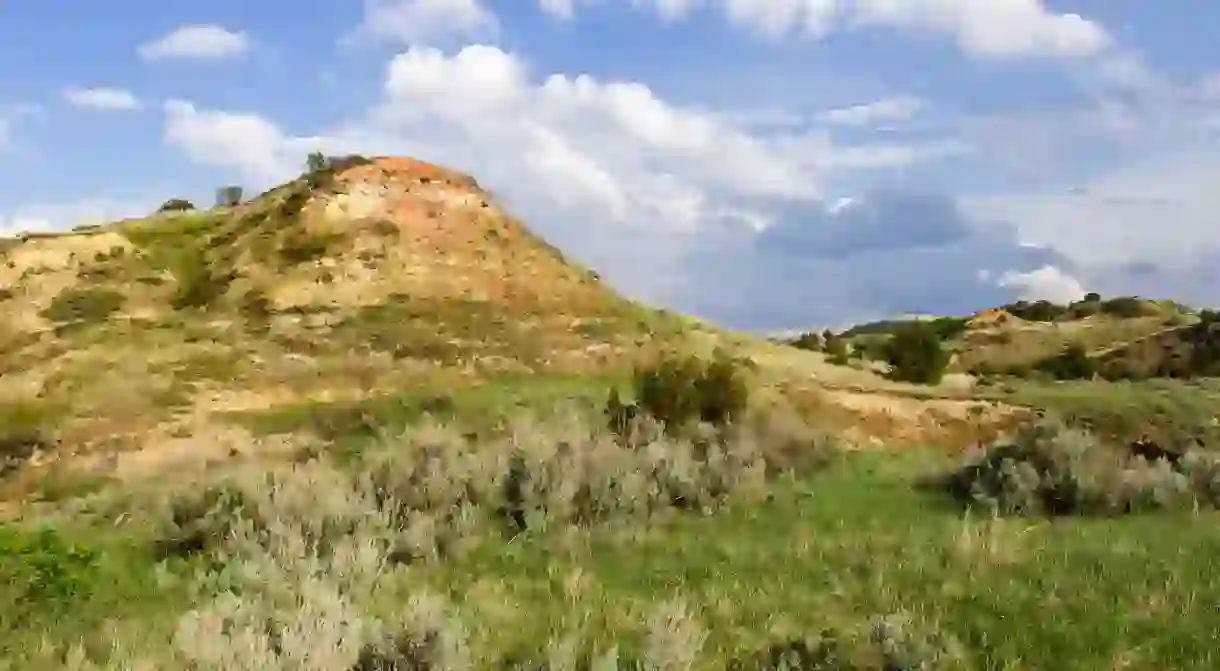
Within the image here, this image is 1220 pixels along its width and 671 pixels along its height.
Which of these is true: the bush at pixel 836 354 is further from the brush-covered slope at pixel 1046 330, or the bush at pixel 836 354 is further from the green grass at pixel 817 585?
the green grass at pixel 817 585

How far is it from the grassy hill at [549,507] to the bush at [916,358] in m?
4.13

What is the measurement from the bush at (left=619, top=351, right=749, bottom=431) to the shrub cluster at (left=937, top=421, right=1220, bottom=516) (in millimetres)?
6161

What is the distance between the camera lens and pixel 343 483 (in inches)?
507

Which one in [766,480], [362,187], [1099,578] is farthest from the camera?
[362,187]

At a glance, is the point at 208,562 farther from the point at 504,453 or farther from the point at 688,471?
the point at 688,471

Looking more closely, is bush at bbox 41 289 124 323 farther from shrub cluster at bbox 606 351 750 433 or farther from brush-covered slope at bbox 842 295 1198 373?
brush-covered slope at bbox 842 295 1198 373

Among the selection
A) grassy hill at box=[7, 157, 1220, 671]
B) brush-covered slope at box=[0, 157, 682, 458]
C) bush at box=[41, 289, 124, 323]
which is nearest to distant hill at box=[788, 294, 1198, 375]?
brush-covered slope at box=[0, 157, 682, 458]

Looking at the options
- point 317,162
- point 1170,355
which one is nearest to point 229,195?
point 317,162

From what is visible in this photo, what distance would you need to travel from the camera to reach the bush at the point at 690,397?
2041cm

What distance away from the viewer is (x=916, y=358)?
39375 millimetres

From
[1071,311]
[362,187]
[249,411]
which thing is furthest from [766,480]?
[1071,311]

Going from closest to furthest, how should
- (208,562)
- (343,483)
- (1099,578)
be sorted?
(1099,578) → (208,562) → (343,483)

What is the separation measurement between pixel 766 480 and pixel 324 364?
18313 mm

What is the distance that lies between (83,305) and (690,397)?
2657 cm
